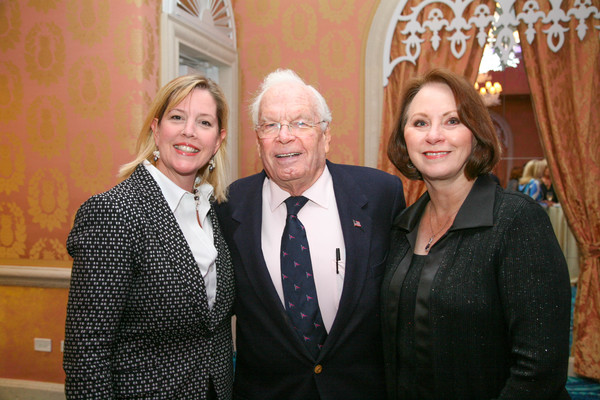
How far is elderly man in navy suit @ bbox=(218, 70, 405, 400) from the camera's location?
1541mm

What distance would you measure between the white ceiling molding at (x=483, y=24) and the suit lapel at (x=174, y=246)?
8.79 feet

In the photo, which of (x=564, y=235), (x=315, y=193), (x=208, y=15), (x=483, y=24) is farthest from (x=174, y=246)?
(x=564, y=235)

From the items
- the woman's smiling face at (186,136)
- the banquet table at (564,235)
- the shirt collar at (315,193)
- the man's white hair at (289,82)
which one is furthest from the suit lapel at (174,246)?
the banquet table at (564,235)

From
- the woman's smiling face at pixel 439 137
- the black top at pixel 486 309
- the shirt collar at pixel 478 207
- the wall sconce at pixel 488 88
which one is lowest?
the black top at pixel 486 309

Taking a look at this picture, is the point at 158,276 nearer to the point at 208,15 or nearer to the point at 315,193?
the point at 315,193

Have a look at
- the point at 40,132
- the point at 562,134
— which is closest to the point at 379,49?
the point at 562,134

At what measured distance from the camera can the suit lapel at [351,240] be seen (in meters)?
1.53

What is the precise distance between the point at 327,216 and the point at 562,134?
2637mm

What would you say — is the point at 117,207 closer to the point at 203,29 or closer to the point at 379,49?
the point at 203,29

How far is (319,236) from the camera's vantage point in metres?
1.65

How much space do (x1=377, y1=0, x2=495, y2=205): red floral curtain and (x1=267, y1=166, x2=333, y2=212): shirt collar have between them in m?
1.87

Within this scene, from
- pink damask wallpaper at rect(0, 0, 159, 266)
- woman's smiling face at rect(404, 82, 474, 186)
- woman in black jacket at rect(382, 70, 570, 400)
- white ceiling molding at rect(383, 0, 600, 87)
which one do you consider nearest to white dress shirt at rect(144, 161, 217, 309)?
woman in black jacket at rect(382, 70, 570, 400)

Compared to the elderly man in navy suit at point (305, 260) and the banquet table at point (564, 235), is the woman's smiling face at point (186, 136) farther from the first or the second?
the banquet table at point (564, 235)

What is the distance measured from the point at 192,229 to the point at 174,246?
16 centimetres
